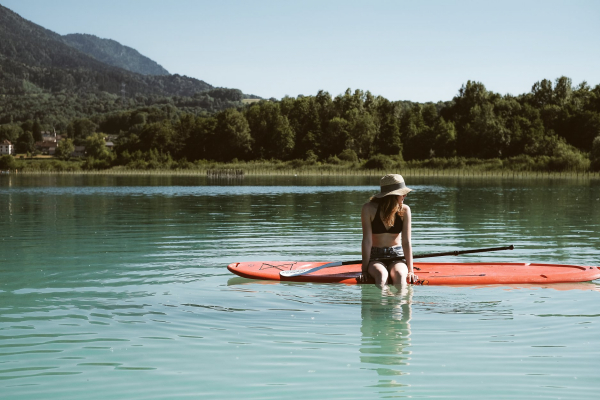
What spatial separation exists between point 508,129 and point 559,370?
Answer: 102 metres

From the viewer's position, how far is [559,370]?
6742 millimetres

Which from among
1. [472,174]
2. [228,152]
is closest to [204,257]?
[472,174]

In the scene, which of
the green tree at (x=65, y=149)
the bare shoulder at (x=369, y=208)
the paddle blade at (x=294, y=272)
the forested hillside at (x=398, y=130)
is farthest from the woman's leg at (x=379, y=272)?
the green tree at (x=65, y=149)

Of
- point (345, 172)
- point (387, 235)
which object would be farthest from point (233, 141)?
point (387, 235)

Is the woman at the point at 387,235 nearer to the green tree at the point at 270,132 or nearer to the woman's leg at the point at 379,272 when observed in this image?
the woman's leg at the point at 379,272

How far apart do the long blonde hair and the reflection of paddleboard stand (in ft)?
4.55

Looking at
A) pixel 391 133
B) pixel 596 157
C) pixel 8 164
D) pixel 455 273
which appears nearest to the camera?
pixel 455 273

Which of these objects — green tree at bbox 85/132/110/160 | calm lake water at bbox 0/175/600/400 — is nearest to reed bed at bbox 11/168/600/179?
green tree at bbox 85/132/110/160

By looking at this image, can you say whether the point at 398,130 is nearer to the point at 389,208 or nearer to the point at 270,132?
the point at 270,132

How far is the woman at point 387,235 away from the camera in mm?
9391

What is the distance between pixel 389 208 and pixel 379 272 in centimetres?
98

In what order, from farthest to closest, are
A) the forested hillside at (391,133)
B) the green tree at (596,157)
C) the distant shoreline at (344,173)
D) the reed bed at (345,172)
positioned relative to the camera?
1. the forested hillside at (391,133)
2. the reed bed at (345,172)
3. the distant shoreline at (344,173)
4. the green tree at (596,157)

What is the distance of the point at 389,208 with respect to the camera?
943 centimetres

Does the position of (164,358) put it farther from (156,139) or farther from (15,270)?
(156,139)
